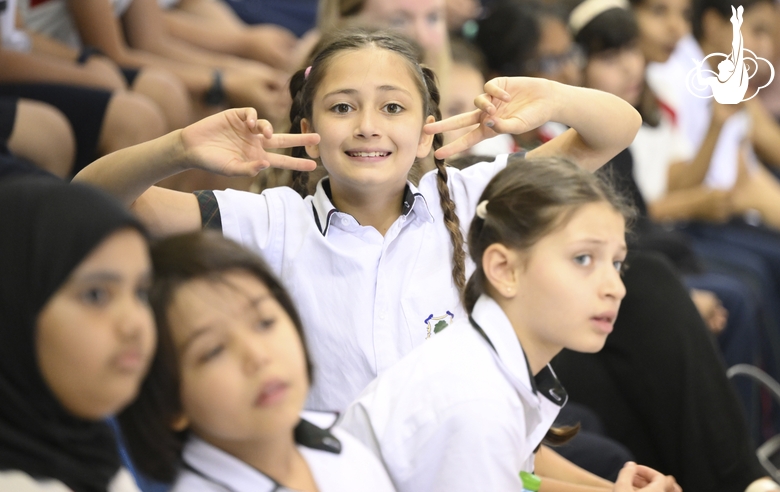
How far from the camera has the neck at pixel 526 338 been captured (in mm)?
1135

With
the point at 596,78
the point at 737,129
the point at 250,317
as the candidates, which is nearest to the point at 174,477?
the point at 250,317

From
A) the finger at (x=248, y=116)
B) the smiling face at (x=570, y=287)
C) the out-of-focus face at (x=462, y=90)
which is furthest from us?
the out-of-focus face at (x=462, y=90)

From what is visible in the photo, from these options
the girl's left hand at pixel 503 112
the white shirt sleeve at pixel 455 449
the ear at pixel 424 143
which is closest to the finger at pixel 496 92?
the girl's left hand at pixel 503 112

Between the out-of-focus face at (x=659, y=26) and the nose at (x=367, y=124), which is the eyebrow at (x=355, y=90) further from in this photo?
the out-of-focus face at (x=659, y=26)

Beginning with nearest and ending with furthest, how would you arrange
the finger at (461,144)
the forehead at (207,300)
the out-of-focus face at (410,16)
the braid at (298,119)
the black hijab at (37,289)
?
1. the black hijab at (37,289)
2. the forehead at (207,300)
3. the finger at (461,144)
4. the braid at (298,119)
5. the out-of-focus face at (410,16)

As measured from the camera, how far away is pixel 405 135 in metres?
1.33

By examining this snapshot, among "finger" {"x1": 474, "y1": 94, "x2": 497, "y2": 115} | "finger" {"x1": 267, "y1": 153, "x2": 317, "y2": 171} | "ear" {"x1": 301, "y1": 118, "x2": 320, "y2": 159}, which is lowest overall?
→ "ear" {"x1": 301, "y1": 118, "x2": 320, "y2": 159}

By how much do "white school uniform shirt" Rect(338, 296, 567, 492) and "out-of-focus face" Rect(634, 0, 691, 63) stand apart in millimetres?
2345

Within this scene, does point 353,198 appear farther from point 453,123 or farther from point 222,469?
point 222,469

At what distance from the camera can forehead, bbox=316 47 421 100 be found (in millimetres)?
1334

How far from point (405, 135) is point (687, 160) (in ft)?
6.81

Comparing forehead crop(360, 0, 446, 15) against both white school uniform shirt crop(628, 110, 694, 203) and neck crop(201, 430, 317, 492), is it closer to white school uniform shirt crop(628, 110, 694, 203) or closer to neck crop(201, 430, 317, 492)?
white school uniform shirt crop(628, 110, 694, 203)

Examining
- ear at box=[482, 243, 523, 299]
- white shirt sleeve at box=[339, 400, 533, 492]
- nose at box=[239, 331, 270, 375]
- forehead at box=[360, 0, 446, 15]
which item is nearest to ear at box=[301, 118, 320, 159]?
ear at box=[482, 243, 523, 299]

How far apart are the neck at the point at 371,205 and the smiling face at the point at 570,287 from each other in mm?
318
